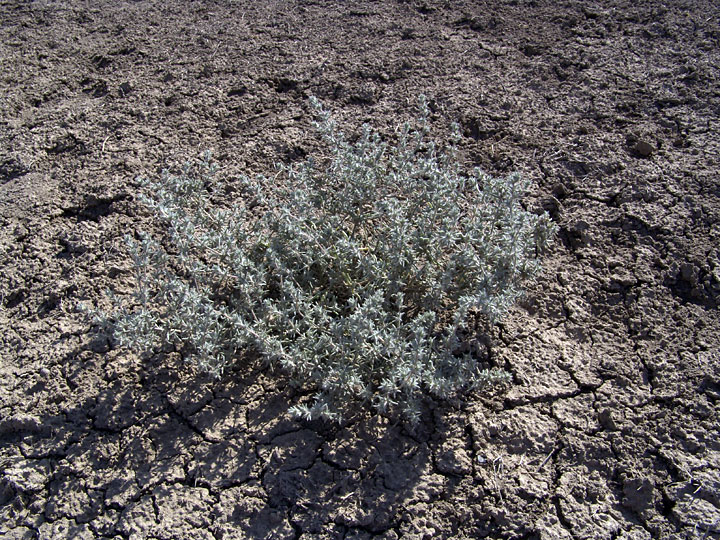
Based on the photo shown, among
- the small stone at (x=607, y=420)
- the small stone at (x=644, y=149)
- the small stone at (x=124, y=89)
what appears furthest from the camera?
the small stone at (x=124, y=89)

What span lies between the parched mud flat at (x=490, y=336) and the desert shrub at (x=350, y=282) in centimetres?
21

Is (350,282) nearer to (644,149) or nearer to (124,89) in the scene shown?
(644,149)

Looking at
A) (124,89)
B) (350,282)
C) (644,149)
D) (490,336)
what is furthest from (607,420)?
(124,89)

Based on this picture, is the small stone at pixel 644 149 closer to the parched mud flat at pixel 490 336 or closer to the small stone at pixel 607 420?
the parched mud flat at pixel 490 336

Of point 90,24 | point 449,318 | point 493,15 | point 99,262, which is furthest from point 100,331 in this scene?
point 493,15

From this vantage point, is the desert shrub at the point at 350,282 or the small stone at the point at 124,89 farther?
the small stone at the point at 124,89

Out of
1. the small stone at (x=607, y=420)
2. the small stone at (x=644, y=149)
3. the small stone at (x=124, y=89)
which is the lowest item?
the small stone at (x=607, y=420)

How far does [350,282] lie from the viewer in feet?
8.41

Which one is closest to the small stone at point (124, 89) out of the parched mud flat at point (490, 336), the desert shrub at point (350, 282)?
the parched mud flat at point (490, 336)

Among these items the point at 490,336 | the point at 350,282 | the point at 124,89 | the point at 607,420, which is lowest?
the point at 607,420

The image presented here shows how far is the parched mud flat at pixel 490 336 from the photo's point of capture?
2264 millimetres

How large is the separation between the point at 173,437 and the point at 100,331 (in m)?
0.67

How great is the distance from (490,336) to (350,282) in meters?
0.67

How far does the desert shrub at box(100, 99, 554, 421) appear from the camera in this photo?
2316mm
